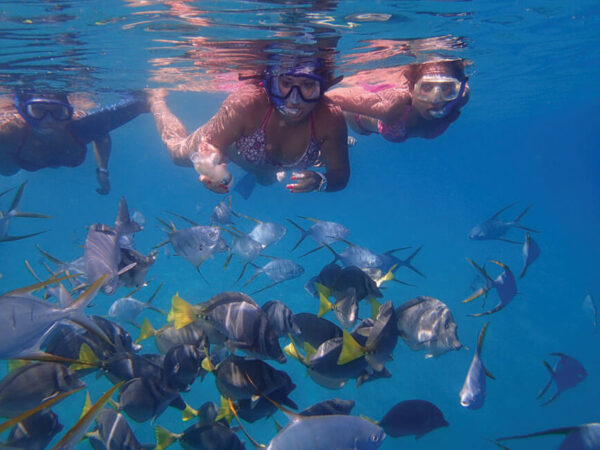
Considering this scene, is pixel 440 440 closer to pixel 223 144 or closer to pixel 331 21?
pixel 223 144

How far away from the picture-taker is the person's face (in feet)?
22.9

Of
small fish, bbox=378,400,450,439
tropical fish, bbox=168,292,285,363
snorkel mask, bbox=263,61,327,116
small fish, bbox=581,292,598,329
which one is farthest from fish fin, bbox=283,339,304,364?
small fish, bbox=581,292,598,329

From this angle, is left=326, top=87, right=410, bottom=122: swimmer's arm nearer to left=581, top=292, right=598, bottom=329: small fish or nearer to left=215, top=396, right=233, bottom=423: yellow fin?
left=215, top=396, right=233, bottom=423: yellow fin

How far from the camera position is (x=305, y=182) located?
16.9 feet

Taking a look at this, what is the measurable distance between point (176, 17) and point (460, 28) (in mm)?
6951

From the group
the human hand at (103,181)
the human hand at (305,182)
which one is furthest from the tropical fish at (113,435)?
the human hand at (103,181)

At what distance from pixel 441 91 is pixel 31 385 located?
25.5 feet

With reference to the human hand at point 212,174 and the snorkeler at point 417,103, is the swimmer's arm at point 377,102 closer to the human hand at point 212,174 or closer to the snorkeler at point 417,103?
the snorkeler at point 417,103

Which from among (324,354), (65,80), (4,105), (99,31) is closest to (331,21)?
(99,31)

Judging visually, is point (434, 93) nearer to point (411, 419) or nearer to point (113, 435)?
point (411, 419)

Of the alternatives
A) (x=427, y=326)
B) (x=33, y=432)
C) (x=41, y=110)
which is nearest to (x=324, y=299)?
(x=427, y=326)

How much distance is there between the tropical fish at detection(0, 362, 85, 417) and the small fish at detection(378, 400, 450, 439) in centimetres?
340

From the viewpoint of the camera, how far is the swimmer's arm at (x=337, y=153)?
6570 millimetres

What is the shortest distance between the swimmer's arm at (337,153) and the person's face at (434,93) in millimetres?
1967
